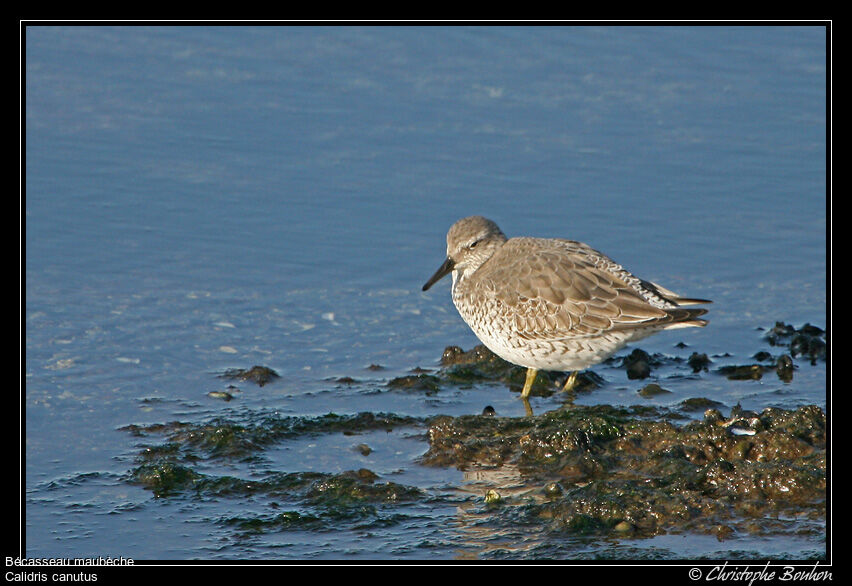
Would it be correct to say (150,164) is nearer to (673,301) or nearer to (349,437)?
(349,437)

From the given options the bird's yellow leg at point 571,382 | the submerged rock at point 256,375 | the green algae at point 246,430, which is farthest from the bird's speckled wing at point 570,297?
the submerged rock at point 256,375

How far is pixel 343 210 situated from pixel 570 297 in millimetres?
3549

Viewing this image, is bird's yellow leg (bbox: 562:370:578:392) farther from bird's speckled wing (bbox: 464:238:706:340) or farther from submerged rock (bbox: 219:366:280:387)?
submerged rock (bbox: 219:366:280:387)

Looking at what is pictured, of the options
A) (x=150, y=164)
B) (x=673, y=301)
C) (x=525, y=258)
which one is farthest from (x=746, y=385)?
(x=150, y=164)

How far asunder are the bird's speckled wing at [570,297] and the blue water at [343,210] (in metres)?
0.66

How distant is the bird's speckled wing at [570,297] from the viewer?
26.3ft

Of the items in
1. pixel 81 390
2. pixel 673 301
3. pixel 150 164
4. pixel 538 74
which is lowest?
pixel 81 390

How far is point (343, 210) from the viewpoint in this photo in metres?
11.1

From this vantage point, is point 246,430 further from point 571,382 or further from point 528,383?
point 571,382

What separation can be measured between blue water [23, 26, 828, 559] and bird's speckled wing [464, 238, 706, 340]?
0.66 metres

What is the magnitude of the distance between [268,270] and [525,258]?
9.17 ft

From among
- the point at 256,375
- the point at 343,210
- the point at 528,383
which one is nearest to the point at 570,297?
the point at 528,383

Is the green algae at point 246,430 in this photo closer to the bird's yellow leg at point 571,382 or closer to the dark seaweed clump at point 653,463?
the dark seaweed clump at point 653,463

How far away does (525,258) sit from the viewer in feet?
28.1
